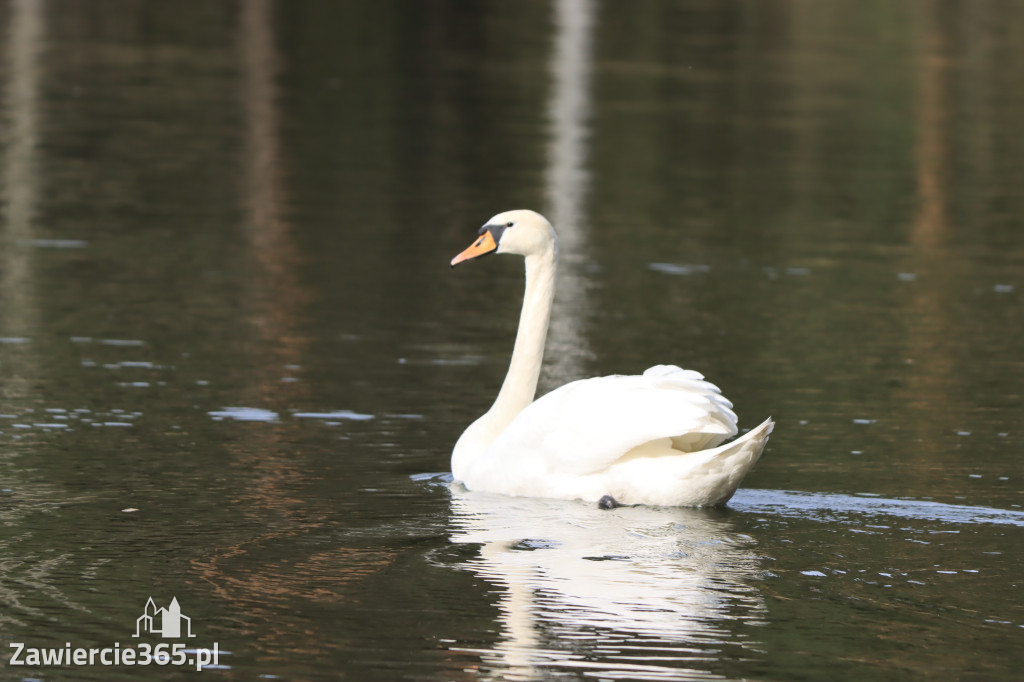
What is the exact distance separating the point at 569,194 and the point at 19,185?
663 centimetres

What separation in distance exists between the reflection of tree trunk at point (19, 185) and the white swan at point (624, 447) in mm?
3911

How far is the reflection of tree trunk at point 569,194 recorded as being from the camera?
46.3 feet

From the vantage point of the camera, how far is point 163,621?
7.26 metres

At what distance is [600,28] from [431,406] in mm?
50764

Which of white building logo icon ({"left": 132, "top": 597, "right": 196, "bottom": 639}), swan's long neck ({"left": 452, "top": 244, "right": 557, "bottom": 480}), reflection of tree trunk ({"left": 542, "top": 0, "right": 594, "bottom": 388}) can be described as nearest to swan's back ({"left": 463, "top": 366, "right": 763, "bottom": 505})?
swan's long neck ({"left": 452, "top": 244, "right": 557, "bottom": 480})

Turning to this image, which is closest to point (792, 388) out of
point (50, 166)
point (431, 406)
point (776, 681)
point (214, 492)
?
point (431, 406)

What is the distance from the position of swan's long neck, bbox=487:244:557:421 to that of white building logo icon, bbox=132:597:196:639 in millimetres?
3582

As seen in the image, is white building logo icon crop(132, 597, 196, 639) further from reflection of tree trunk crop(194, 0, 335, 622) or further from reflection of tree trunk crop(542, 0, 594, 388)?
reflection of tree trunk crop(542, 0, 594, 388)

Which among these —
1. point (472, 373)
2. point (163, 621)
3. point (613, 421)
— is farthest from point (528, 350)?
point (163, 621)

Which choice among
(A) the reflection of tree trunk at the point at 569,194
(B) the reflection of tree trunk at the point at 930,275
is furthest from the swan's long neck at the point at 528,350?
(B) the reflection of tree trunk at the point at 930,275

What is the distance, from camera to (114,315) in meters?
14.7

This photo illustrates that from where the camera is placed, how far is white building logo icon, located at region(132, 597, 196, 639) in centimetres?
714

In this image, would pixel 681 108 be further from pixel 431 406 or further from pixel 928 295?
pixel 431 406

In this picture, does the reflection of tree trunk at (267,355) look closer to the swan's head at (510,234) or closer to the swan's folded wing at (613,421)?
the swan's folded wing at (613,421)
